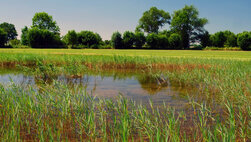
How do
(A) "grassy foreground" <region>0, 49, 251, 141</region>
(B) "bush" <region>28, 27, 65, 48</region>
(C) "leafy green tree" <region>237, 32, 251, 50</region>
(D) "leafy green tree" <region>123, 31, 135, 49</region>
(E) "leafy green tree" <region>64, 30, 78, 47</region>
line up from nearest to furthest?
1. (A) "grassy foreground" <region>0, 49, 251, 141</region>
2. (C) "leafy green tree" <region>237, 32, 251, 50</region>
3. (B) "bush" <region>28, 27, 65, 48</region>
4. (D) "leafy green tree" <region>123, 31, 135, 49</region>
5. (E) "leafy green tree" <region>64, 30, 78, 47</region>

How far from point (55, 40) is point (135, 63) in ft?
137

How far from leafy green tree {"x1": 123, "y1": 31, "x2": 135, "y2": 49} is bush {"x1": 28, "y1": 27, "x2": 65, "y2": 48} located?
15.5 meters

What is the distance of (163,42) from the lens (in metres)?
51.3

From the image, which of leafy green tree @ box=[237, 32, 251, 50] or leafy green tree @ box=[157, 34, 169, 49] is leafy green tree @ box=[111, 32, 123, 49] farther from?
leafy green tree @ box=[237, 32, 251, 50]

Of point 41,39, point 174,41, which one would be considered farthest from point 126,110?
point 174,41

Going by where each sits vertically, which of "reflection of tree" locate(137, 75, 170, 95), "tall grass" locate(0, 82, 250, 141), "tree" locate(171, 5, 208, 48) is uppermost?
"tree" locate(171, 5, 208, 48)

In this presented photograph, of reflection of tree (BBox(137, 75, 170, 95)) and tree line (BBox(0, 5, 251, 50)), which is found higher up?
tree line (BBox(0, 5, 251, 50))

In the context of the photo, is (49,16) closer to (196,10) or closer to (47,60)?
(196,10)

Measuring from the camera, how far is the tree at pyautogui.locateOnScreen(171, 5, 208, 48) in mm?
64444

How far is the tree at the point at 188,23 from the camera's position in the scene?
64.4 metres

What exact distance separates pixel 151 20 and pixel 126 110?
73135 mm

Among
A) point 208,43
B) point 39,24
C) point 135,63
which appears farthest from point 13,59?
point 208,43

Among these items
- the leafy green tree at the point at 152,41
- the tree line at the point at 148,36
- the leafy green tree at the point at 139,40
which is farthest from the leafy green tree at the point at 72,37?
the leafy green tree at the point at 152,41

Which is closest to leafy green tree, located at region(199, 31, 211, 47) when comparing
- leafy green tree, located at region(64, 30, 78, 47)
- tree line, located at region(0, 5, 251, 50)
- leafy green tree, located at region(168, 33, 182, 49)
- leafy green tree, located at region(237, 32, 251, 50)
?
tree line, located at region(0, 5, 251, 50)
